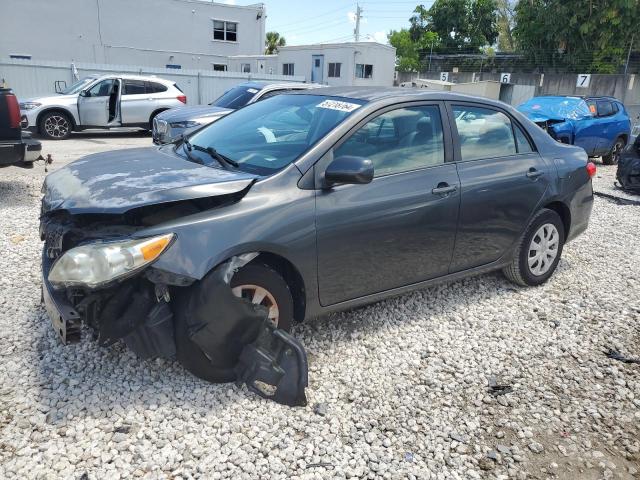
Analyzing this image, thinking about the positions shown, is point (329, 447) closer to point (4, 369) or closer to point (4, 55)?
point (4, 369)

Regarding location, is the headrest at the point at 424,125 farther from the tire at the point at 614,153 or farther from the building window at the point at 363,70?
the building window at the point at 363,70

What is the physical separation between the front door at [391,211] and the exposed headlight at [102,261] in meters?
1.02

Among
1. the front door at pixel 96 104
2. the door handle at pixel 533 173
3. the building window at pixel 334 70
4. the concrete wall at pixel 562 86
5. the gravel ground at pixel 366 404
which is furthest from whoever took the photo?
the building window at pixel 334 70

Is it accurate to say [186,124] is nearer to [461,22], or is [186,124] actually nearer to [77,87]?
[77,87]

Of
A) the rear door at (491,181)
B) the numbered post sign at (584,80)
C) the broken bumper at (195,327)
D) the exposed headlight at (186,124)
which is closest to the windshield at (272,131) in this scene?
the broken bumper at (195,327)

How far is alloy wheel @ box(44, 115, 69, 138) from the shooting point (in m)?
13.4

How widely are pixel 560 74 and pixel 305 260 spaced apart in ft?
83.5

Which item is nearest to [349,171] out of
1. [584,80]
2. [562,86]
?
[584,80]

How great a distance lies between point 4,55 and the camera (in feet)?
90.3

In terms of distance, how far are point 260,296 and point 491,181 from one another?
6.96ft

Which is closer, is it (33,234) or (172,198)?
(172,198)

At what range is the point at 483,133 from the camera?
4.25 meters

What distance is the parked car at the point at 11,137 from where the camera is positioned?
654 cm

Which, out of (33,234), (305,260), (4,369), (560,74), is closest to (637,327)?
(305,260)
